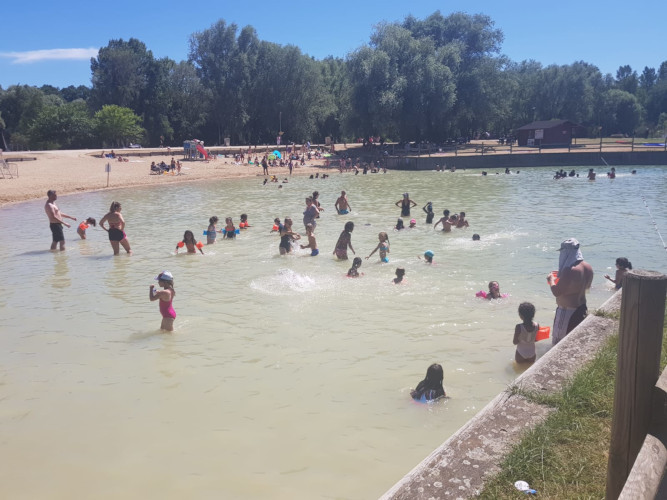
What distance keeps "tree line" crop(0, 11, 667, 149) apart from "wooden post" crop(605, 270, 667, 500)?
49.9 meters

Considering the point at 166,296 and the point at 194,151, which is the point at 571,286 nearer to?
the point at 166,296

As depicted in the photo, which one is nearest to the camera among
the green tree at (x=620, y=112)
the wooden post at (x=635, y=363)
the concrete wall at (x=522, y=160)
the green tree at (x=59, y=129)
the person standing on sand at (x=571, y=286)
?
the wooden post at (x=635, y=363)

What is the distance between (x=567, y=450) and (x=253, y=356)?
5.00 m

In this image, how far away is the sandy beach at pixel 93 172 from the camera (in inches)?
1271

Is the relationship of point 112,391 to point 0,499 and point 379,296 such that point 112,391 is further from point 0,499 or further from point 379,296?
point 379,296

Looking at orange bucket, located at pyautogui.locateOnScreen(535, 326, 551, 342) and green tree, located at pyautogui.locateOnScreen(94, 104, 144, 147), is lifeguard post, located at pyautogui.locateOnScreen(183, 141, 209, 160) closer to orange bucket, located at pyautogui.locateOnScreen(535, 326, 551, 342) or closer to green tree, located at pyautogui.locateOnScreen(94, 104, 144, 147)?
green tree, located at pyautogui.locateOnScreen(94, 104, 144, 147)

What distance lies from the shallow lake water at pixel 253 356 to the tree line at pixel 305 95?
122 ft

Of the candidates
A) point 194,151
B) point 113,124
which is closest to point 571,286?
point 194,151

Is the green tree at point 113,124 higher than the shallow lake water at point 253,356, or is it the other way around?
the green tree at point 113,124

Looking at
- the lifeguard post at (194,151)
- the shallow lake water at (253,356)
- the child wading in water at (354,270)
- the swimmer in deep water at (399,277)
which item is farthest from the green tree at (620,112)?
the swimmer in deep water at (399,277)

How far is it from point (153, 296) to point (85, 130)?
56553 mm

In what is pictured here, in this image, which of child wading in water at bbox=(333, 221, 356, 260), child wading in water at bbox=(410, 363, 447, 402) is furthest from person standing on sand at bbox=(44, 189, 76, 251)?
child wading in water at bbox=(410, 363, 447, 402)

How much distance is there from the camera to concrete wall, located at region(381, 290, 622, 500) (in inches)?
139

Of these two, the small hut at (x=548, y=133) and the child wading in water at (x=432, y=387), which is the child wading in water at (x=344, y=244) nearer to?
the child wading in water at (x=432, y=387)
